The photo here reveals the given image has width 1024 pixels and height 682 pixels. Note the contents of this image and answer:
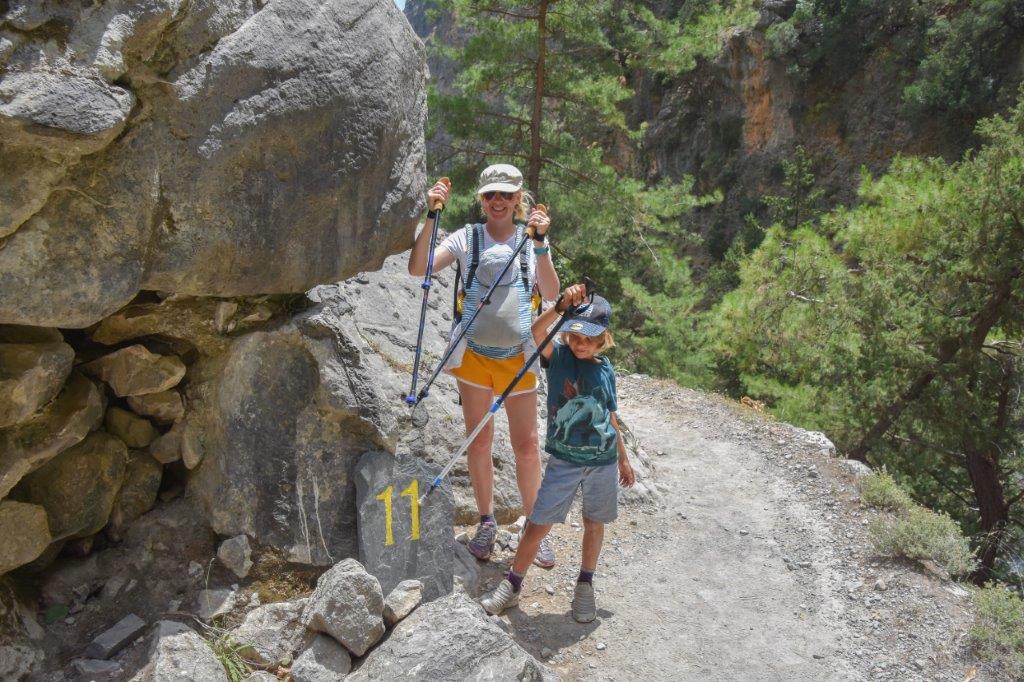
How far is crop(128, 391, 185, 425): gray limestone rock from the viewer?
3549mm

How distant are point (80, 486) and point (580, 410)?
2.33 m

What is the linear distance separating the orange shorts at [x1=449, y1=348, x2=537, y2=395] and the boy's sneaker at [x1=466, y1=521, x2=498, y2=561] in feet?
2.93

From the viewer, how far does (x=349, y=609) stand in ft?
10.2

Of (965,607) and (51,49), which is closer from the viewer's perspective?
(51,49)

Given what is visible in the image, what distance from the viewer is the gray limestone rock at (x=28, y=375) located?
281 cm

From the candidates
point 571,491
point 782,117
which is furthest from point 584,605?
point 782,117

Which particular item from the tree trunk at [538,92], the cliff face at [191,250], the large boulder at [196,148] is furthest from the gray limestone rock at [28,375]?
the tree trunk at [538,92]

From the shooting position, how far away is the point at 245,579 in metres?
3.50

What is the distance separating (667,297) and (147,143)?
1276 cm

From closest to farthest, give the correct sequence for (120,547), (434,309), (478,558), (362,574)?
(362,574) < (120,547) < (478,558) < (434,309)

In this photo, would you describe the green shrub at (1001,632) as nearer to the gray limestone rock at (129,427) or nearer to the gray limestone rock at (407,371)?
the gray limestone rock at (407,371)

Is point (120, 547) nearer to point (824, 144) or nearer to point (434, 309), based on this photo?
point (434, 309)

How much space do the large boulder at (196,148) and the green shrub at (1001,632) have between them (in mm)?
4039

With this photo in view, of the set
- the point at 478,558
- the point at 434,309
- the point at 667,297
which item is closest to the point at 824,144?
the point at 667,297
